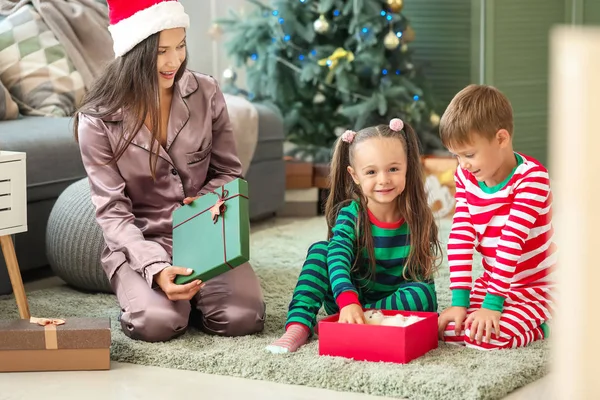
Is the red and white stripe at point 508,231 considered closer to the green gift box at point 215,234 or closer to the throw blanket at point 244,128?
the green gift box at point 215,234

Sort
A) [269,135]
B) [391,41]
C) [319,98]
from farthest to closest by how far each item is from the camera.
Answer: [319,98]
[391,41]
[269,135]

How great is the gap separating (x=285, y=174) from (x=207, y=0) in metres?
1.23

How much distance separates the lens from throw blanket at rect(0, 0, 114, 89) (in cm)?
337

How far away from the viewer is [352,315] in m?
1.99

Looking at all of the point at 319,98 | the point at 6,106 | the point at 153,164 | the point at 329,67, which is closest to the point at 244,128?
the point at 329,67

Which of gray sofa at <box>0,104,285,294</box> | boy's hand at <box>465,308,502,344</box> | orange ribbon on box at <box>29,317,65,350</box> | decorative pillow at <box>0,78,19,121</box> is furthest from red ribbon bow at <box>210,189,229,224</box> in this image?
decorative pillow at <box>0,78,19,121</box>

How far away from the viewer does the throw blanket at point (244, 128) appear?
3514mm

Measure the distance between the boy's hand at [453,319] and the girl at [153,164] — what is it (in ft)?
1.38

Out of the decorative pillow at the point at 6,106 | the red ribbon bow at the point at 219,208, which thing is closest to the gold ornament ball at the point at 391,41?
the decorative pillow at the point at 6,106

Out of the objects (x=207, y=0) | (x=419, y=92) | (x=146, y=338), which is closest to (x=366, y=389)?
(x=146, y=338)

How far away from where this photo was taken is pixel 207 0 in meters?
4.71

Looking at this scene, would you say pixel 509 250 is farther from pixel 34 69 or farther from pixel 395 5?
pixel 395 5

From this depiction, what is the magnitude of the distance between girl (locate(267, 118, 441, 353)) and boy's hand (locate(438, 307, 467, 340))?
0.04m

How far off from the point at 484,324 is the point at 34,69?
6.38 feet
